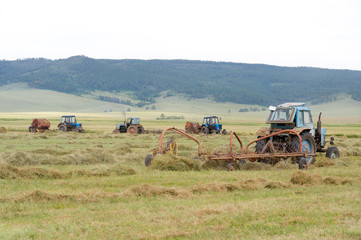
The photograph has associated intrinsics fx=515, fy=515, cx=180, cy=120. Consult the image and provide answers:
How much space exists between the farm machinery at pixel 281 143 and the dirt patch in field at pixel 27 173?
3.69 m

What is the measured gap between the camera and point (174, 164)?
1561 cm

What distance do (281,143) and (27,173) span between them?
8.12 m

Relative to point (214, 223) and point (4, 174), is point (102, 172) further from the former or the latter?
point (214, 223)

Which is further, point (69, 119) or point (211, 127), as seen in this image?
point (69, 119)

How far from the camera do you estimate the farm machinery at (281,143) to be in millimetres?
15922

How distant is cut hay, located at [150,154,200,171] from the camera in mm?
15594

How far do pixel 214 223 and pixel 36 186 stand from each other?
554 cm

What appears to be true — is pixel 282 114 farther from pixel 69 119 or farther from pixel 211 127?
pixel 69 119

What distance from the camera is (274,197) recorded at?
10.5 metres

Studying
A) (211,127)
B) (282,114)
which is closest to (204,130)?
(211,127)

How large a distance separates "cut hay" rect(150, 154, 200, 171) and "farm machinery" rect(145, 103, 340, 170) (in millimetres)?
552

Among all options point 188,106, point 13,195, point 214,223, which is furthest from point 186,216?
point 188,106

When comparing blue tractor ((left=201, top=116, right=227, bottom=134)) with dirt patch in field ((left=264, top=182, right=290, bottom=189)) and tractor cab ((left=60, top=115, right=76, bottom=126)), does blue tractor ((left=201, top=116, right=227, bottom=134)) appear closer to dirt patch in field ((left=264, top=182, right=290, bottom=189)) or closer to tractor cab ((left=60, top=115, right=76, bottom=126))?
tractor cab ((left=60, top=115, right=76, bottom=126))

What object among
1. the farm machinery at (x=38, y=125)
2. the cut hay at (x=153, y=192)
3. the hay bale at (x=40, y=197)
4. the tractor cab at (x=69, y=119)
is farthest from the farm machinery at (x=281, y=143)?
the tractor cab at (x=69, y=119)
